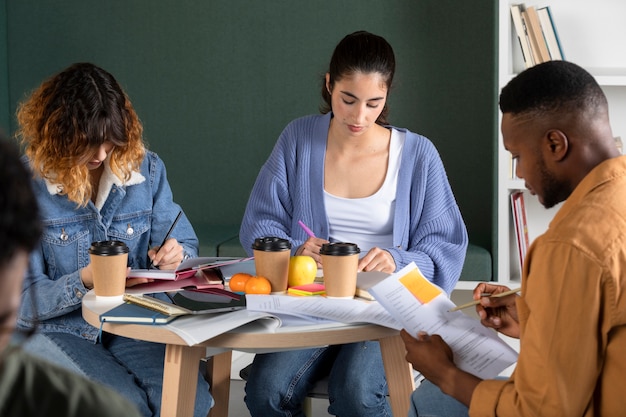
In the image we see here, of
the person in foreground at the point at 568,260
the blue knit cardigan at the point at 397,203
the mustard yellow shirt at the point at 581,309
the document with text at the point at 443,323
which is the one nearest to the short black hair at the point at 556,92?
the person in foreground at the point at 568,260

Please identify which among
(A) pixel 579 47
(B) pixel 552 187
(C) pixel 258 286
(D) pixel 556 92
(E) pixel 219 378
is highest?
(A) pixel 579 47

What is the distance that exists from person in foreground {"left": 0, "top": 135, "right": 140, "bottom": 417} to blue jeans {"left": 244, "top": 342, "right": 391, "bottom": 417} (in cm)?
134

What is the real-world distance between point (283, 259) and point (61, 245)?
1.93 feet

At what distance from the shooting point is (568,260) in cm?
123

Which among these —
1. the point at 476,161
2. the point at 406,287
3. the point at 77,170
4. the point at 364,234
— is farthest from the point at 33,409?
the point at 476,161

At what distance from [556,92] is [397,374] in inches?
34.1

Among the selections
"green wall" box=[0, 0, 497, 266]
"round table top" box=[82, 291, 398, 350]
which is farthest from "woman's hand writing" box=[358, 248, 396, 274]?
"green wall" box=[0, 0, 497, 266]

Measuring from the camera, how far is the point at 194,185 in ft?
13.9

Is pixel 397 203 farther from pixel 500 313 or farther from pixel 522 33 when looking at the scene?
pixel 522 33

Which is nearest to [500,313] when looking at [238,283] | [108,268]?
[238,283]

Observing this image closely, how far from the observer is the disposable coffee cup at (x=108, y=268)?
1878 mm

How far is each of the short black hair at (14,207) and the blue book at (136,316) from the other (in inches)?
40.3

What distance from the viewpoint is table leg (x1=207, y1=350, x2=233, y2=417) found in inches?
92.7

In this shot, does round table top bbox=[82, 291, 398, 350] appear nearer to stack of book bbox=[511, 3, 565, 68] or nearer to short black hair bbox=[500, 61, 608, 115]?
short black hair bbox=[500, 61, 608, 115]
